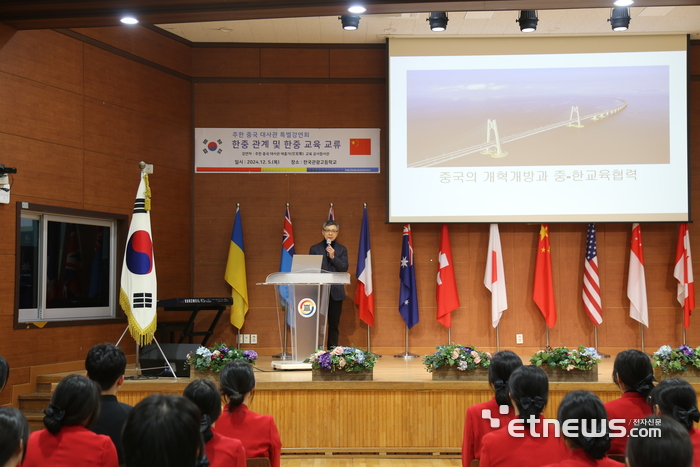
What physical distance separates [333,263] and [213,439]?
538 cm

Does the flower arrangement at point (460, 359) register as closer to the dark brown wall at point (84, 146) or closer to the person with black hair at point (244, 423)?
the person with black hair at point (244, 423)

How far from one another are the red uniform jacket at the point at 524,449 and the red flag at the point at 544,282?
19.5 feet

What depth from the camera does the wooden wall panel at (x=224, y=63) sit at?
8.73m

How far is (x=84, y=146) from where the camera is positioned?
23.5 feet

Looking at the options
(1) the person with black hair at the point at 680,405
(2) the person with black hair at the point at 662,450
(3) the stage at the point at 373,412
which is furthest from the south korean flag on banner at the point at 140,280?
(2) the person with black hair at the point at 662,450

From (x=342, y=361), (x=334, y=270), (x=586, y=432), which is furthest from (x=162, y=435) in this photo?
(x=334, y=270)

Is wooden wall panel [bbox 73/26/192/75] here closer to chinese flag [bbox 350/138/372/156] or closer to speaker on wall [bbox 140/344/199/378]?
chinese flag [bbox 350/138/372/156]

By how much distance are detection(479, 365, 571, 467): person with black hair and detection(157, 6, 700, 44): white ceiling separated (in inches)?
227

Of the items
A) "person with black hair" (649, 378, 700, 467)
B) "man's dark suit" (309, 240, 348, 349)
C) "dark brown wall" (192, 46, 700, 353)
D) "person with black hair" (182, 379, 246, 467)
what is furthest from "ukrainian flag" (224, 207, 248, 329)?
"person with black hair" (649, 378, 700, 467)

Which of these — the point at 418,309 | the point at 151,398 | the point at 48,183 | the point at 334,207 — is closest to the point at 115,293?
the point at 48,183

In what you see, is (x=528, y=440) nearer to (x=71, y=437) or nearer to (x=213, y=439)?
(x=213, y=439)

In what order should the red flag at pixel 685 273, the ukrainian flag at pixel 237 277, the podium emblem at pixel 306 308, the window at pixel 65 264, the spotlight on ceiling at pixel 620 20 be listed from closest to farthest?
the podium emblem at pixel 306 308
the window at pixel 65 264
the spotlight on ceiling at pixel 620 20
the red flag at pixel 685 273
the ukrainian flag at pixel 237 277

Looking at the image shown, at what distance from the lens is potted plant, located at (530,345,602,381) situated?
559cm

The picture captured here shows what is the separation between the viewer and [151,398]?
55.5 inches
